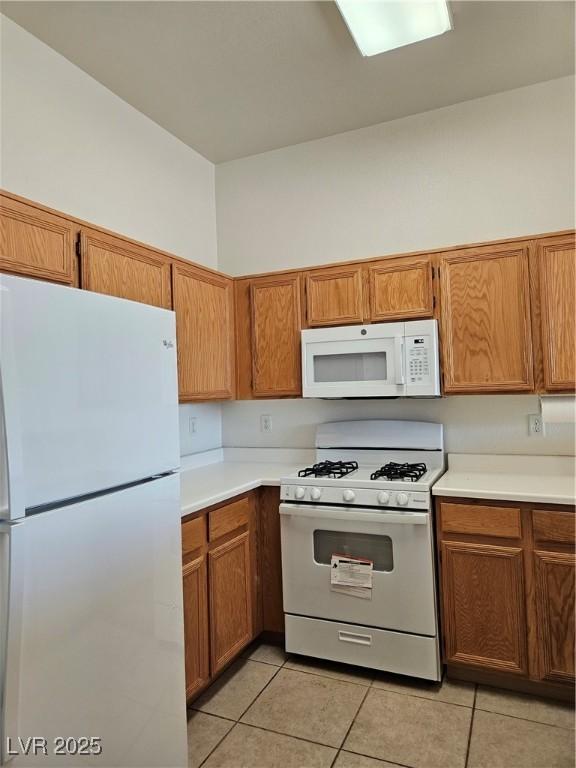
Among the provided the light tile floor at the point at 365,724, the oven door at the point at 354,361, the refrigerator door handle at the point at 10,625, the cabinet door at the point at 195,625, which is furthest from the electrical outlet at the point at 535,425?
the refrigerator door handle at the point at 10,625

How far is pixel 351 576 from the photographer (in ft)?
7.70

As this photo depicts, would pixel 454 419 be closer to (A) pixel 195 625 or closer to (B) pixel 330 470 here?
(B) pixel 330 470

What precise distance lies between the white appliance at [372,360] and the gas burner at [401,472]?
369 millimetres

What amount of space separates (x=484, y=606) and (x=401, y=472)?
26.4 inches

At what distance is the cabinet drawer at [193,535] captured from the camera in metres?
2.06

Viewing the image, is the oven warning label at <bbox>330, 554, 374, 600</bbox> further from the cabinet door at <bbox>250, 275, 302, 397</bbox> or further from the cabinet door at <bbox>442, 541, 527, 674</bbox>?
the cabinet door at <bbox>250, 275, 302, 397</bbox>

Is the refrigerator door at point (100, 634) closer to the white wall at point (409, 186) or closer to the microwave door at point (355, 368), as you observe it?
the microwave door at point (355, 368)

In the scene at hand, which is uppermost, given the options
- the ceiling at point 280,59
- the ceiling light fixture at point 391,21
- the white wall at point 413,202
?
the ceiling at point 280,59

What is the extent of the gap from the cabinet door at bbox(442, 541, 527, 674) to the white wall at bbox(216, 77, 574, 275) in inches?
64.9

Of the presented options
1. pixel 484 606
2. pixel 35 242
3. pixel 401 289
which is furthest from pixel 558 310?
pixel 35 242

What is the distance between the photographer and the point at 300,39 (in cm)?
222

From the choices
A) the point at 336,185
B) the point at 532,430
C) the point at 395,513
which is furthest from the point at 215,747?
the point at 336,185

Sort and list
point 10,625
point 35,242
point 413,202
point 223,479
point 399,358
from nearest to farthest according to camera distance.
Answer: point 10,625, point 35,242, point 399,358, point 223,479, point 413,202

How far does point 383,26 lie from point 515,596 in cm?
246
